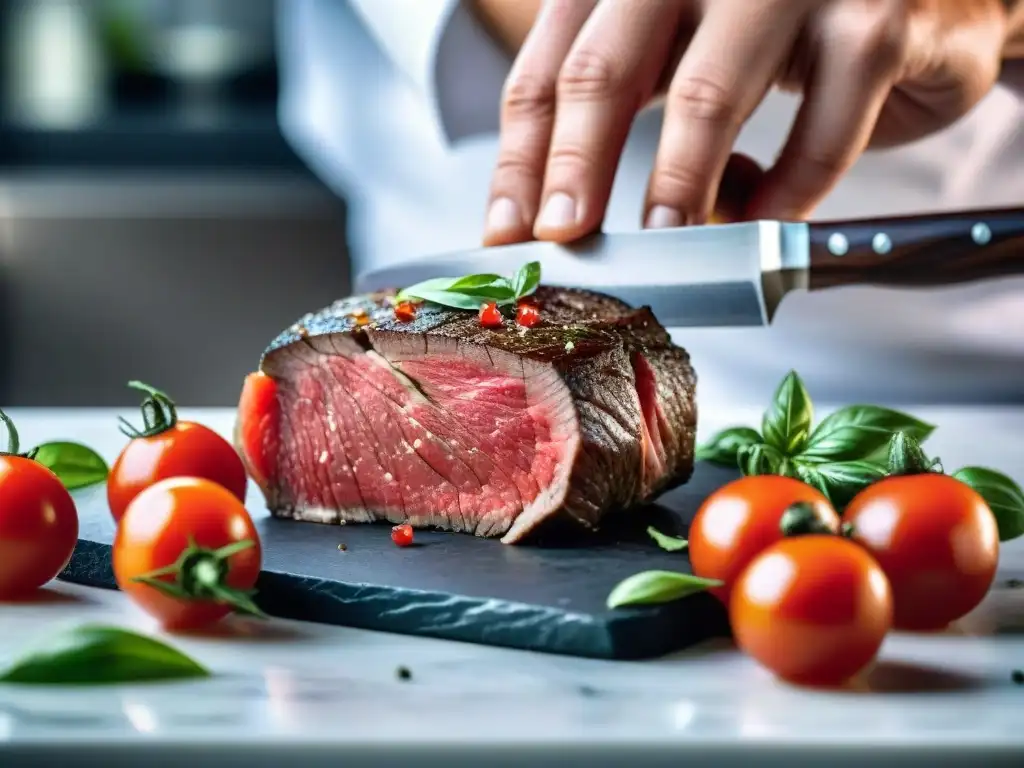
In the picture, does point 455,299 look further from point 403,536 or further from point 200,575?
point 200,575

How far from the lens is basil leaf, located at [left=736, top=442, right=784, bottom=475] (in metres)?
1.82

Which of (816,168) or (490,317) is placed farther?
(816,168)

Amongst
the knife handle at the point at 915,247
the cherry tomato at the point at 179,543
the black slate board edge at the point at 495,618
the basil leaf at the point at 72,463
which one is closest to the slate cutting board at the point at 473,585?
the black slate board edge at the point at 495,618

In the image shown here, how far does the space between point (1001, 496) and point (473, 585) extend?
70 centimetres

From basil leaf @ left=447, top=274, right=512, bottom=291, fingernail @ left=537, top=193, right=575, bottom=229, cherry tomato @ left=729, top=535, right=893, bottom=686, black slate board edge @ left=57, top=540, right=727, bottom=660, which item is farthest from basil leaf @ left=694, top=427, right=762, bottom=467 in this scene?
cherry tomato @ left=729, top=535, right=893, bottom=686

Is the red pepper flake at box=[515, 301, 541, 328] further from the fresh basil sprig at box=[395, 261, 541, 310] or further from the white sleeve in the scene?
the white sleeve

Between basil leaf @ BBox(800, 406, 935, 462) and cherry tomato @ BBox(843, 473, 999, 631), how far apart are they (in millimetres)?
440

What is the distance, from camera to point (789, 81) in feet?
7.72

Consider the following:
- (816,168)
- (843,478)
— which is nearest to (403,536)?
(843,478)

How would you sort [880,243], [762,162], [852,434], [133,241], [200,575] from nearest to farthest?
[200,575]
[852,434]
[880,243]
[762,162]
[133,241]

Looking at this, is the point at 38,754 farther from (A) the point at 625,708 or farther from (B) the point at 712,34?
(B) the point at 712,34

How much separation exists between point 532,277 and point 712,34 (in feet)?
1.85

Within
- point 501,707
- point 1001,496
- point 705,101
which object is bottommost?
point 501,707

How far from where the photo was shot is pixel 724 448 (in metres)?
2.21
